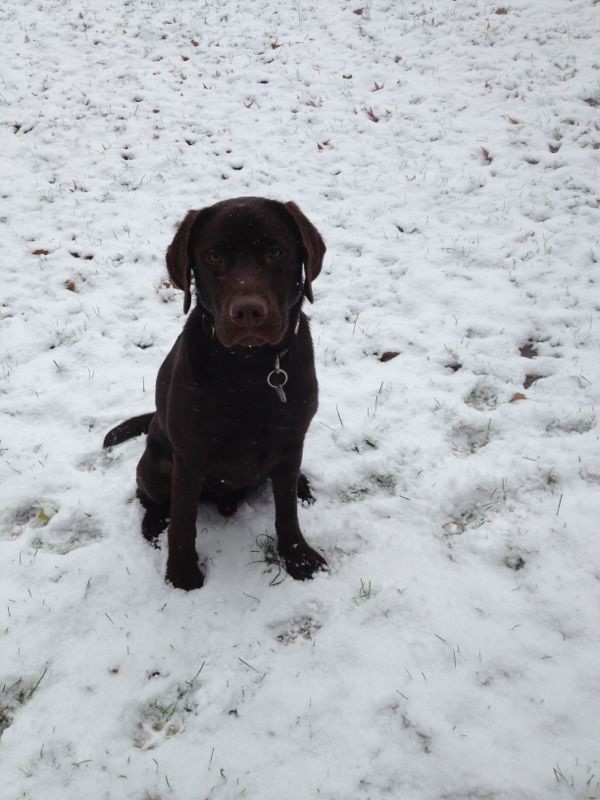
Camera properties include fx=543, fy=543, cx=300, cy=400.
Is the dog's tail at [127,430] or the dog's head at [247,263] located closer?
the dog's head at [247,263]

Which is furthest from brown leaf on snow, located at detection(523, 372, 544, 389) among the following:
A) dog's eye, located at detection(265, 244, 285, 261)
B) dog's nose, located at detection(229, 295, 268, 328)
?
dog's nose, located at detection(229, 295, 268, 328)

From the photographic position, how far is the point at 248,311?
1957 mm

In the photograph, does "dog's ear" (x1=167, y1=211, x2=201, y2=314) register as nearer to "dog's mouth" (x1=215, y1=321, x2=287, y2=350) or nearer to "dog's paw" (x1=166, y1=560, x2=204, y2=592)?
"dog's mouth" (x1=215, y1=321, x2=287, y2=350)

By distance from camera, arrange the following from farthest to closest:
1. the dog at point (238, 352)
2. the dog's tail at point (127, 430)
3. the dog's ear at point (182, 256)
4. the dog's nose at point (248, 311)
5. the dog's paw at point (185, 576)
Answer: the dog's tail at point (127, 430) → the dog's paw at point (185, 576) → the dog's ear at point (182, 256) → the dog at point (238, 352) → the dog's nose at point (248, 311)

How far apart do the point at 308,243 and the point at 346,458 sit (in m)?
1.39

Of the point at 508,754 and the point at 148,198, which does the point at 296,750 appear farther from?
the point at 148,198

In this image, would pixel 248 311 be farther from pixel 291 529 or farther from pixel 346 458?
pixel 346 458

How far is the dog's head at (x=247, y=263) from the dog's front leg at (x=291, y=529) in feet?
2.40

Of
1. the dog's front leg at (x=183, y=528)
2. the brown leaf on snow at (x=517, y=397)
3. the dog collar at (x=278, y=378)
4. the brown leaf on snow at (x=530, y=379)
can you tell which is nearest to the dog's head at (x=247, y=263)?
the dog collar at (x=278, y=378)

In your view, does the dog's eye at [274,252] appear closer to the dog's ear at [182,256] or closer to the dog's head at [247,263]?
the dog's head at [247,263]

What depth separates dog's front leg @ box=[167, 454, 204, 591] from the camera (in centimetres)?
238

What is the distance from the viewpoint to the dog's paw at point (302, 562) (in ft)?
8.47

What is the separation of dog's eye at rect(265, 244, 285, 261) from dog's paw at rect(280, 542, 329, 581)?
53.1 inches

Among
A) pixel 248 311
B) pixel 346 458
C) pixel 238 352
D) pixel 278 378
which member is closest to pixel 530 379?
pixel 346 458
